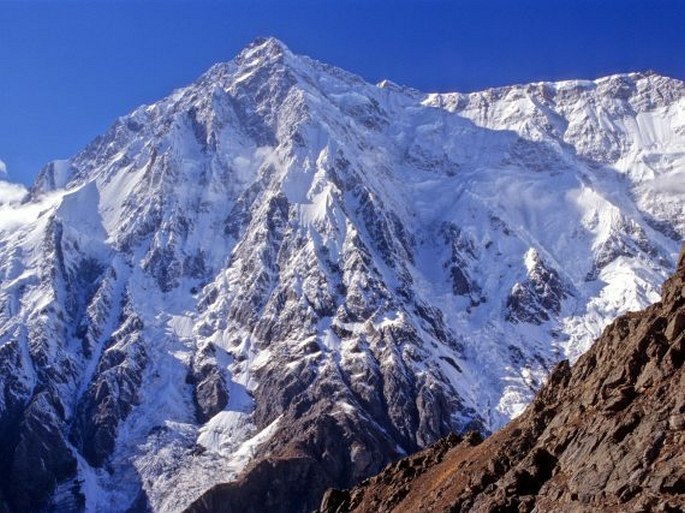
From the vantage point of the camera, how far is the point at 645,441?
239ft

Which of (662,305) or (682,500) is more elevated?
(662,305)

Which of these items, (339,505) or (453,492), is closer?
(453,492)

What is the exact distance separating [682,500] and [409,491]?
4737cm

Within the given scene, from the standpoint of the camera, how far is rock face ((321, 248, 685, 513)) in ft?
233

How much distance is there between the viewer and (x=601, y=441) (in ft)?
255

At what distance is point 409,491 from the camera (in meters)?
110

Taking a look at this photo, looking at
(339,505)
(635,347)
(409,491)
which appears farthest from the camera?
(339,505)

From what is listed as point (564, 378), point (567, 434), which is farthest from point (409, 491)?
point (567, 434)

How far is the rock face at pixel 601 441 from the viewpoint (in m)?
71.1

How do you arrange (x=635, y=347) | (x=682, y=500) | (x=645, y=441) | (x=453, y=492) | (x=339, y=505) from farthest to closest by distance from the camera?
1. (x=339, y=505)
2. (x=453, y=492)
3. (x=635, y=347)
4. (x=645, y=441)
5. (x=682, y=500)

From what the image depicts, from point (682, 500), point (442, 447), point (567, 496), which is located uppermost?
point (442, 447)

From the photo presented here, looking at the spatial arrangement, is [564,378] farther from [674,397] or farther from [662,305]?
[674,397]

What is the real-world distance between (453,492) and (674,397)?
89.4ft

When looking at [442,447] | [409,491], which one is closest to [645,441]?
[409,491]
